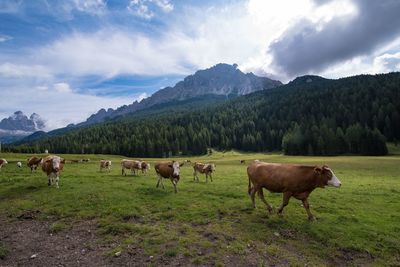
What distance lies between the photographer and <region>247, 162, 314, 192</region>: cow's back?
16.8m

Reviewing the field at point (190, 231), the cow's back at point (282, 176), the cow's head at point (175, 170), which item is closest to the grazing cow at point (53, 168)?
the field at point (190, 231)

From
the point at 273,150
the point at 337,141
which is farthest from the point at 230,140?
the point at 337,141

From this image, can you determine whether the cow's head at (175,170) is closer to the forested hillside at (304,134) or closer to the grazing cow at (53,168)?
the grazing cow at (53,168)

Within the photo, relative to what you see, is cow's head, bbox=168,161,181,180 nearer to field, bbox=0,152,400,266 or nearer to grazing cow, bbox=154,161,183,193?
grazing cow, bbox=154,161,183,193

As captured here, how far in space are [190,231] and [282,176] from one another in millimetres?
6427

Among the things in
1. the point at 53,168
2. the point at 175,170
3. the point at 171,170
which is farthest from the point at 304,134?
the point at 53,168

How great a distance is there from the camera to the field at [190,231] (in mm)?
12328

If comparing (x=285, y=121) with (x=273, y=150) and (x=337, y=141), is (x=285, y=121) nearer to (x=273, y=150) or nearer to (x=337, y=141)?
(x=273, y=150)

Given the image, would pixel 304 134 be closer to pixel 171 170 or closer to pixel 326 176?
pixel 171 170

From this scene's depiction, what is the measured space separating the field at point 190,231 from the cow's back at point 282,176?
166 centimetres

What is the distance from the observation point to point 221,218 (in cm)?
1688

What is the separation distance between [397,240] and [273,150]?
518ft

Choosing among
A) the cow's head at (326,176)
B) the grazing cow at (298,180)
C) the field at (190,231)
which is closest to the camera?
the field at (190,231)

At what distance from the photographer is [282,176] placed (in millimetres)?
17422
